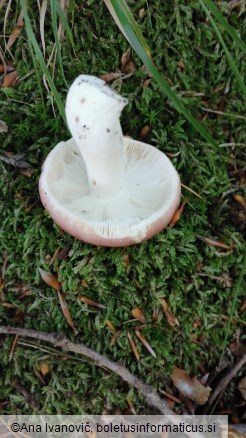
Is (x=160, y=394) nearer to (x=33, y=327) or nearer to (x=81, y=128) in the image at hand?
(x=33, y=327)

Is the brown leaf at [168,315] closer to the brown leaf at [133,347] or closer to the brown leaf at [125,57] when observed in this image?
the brown leaf at [133,347]

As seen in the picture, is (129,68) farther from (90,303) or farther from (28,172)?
(90,303)

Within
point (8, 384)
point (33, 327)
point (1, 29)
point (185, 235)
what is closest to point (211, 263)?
point (185, 235)

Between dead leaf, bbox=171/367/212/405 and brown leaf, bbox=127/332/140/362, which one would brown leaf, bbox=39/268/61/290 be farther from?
dead leaf, bbox=171/367/212/405

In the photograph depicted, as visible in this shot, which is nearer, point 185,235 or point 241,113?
point 185,235

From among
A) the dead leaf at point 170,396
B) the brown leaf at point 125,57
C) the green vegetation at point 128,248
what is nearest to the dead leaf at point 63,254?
the green vegetation at point 128,248
